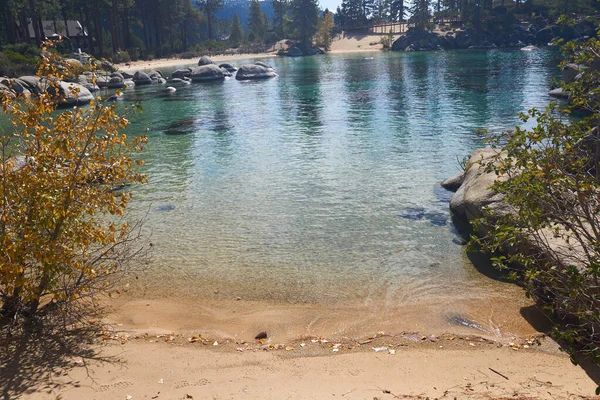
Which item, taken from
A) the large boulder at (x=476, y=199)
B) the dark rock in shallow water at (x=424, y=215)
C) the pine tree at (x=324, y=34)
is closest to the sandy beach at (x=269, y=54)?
the pine tree at (x=324, y=34)

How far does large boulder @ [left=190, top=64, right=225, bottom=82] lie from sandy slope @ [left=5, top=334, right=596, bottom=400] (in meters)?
51.2

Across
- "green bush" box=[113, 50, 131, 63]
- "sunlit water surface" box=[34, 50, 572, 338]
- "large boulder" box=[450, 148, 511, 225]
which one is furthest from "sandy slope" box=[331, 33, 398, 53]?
"large boulder" box=[450, 148, 511, 225]

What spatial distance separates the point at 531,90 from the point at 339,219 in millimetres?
29496

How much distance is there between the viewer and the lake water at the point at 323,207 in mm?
9258

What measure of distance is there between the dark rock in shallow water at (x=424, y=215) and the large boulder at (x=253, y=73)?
147 ft

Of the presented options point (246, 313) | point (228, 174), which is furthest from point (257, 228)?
point (228, 174)

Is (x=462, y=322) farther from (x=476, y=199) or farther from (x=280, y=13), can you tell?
(x=280, y=13)

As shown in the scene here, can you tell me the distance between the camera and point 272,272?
10148mm

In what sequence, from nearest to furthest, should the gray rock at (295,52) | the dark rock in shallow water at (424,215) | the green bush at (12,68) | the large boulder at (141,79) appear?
the dark rock in shallow water at (424,215) → the green bush at (12,68) → the large boulder at (141,79) → the gray rock at (295,52)

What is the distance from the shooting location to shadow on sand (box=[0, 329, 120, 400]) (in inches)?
221

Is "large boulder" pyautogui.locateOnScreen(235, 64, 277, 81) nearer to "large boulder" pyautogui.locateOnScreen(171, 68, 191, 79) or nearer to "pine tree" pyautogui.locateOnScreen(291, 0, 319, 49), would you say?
"large boulder" pyautogui.locateOnScreen(171, 68, 191, 79)

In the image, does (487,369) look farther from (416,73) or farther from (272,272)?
(416,73)

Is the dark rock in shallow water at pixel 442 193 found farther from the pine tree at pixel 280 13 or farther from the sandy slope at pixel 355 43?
the pine tree at pixel 280 13

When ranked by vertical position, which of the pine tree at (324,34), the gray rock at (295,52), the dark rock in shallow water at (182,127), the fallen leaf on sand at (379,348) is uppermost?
the pine tree at (324,34)
